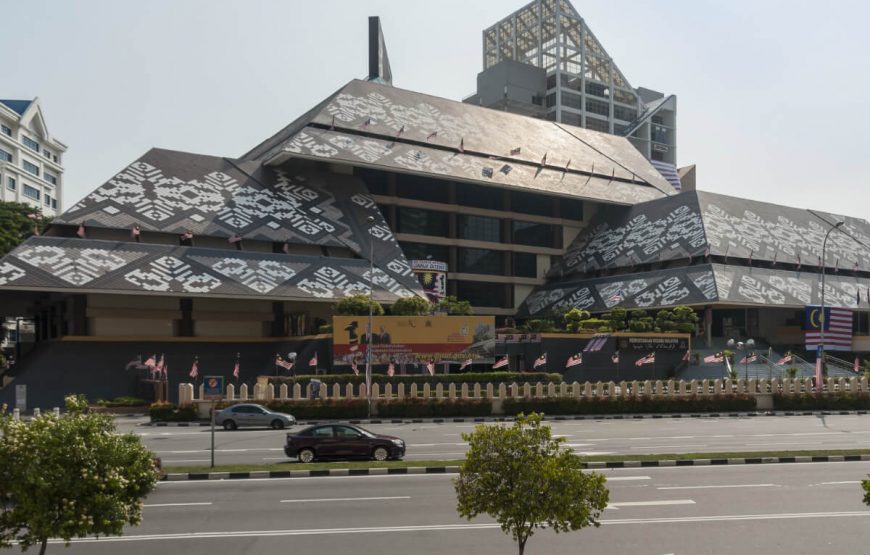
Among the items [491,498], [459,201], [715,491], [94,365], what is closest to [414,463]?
Answer: [715,491]

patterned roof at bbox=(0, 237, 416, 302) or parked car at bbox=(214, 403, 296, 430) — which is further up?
patterned roof at bbox=(0, 237, 416, 302)

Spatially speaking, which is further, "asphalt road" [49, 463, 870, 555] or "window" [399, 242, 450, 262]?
"window" [399, 242, 450, 262]

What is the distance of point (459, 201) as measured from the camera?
3061 inches

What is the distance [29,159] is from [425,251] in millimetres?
66497

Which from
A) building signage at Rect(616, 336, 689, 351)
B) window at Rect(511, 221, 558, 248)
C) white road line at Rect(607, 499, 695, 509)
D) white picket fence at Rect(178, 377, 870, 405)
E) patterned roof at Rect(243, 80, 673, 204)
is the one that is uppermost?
patterned roof at Rect(243, 80, 673, 204)

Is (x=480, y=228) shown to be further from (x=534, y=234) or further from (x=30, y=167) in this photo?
(x=30, y=167)

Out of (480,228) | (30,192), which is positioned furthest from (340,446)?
(30,192)

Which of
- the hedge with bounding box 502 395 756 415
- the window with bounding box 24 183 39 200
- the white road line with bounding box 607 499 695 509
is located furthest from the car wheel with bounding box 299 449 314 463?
the window with bounding box 24 183 39 200

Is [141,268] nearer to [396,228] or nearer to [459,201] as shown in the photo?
[396,228]

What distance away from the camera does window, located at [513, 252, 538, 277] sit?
80375 millimetres

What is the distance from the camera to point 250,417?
122ft

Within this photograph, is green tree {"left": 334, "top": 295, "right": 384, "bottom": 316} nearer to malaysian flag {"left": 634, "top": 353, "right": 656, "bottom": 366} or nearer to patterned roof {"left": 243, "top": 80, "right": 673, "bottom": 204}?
malaysian flag {"left": 634, "top": 353, "right": 656, "bottom": 366}

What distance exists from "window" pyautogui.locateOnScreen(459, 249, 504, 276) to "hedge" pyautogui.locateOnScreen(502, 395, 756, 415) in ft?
114

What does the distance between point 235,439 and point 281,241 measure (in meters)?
28.5
